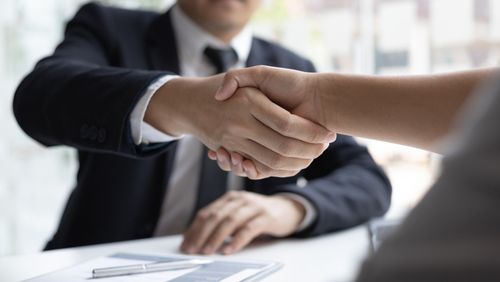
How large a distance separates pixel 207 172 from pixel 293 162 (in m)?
0.47

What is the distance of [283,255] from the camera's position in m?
1.06

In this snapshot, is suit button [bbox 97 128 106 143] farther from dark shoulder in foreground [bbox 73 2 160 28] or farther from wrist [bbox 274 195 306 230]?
dark shoulder in foreground [bbox 73 2 160 28]

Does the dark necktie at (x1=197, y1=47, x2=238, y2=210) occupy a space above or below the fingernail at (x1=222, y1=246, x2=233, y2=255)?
below

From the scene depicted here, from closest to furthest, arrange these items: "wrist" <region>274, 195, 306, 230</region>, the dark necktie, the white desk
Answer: the white desk → "wrist" <region>274, 195, 306, 230</region> → the dark necktie

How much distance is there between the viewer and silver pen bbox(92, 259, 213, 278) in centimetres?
86

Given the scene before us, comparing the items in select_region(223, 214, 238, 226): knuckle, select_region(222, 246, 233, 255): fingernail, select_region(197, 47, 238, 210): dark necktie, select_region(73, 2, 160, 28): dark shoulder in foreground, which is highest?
select_region(73, 2, 160, 28): dark shoulder in foreground

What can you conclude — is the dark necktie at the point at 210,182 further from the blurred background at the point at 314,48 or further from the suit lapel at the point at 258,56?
the blurred background at the point at 314,48

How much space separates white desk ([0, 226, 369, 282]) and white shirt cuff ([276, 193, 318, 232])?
0.09 feet

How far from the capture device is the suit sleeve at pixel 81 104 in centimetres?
104

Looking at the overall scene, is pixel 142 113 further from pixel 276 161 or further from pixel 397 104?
pixel 397 104

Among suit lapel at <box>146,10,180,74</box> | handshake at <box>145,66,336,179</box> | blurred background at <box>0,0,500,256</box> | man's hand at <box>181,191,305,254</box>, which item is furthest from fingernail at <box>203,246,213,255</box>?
blurred background at <box>0,0,500,256</box>

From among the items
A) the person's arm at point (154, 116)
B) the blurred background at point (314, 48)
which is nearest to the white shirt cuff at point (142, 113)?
the person's arm at point (154, 116)

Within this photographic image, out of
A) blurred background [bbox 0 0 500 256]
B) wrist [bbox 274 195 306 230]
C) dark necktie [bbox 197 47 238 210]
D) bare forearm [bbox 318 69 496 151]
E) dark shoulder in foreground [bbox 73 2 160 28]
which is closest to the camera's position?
bare forearm [bbox 318 69 496 151]

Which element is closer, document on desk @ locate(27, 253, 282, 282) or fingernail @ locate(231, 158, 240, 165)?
document on desk @ locate(27, 253, 282, 282)
